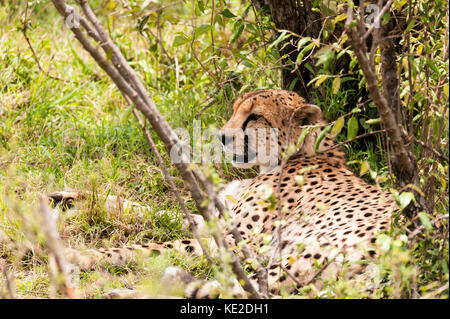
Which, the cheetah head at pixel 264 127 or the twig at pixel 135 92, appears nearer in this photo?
the twig at pixel 135 92

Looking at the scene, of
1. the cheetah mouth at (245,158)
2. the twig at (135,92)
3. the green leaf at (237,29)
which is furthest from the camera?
the green leaf at (237,29)

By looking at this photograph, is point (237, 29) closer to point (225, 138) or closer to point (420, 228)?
point (225, 138)

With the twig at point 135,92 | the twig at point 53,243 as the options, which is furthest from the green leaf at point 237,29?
the twig at point 53,243

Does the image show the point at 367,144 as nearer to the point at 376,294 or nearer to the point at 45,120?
the point at 376,294

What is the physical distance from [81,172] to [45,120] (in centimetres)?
68

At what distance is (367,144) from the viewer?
388 cm

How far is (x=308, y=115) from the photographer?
11.4 ft

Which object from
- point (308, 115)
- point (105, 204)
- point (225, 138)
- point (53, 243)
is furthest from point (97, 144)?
point (53, 243)

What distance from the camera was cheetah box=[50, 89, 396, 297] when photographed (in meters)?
2.60

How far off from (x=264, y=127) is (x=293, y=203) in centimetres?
48

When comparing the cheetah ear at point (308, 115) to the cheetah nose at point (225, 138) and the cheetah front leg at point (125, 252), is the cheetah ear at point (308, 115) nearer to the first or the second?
the cheetah nose at point (225, 138)

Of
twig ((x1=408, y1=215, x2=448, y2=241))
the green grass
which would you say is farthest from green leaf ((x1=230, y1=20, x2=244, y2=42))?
twig ((x1=408, y1=215, x2=448, y2=241))

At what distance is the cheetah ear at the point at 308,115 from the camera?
3.44 m
